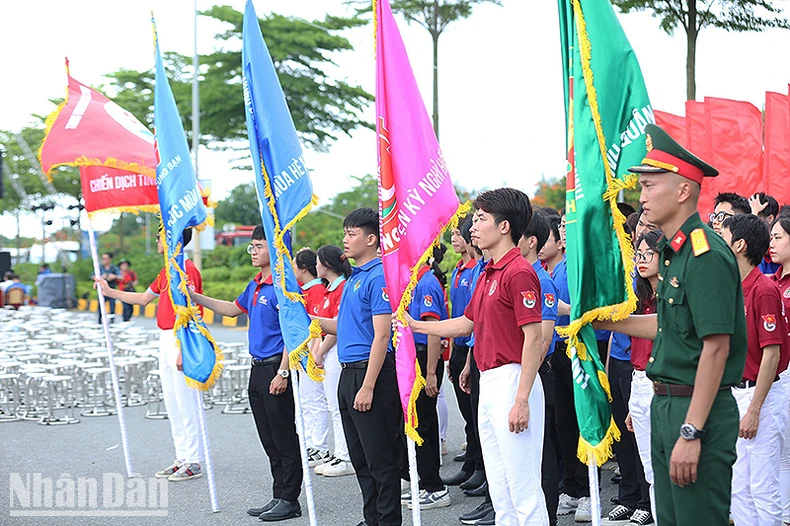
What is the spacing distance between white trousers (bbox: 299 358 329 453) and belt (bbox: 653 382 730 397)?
510 cm

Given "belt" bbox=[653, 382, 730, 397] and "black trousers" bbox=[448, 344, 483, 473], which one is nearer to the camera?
"belt" bbox=[653, 382, 730, 397]

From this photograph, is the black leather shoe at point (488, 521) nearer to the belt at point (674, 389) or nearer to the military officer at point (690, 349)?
the military officer at point (690, 349)

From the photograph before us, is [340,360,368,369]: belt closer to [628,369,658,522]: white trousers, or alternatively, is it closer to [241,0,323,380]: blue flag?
[241,0,323,380]: blue flag

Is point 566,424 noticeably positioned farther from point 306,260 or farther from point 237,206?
point 237,206

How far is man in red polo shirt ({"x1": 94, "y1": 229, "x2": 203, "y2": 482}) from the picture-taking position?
7.22 metres

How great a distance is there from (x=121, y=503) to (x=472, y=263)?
10.6 ft

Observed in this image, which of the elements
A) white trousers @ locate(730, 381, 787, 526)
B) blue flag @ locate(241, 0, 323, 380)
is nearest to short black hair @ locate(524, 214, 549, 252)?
blue flag @ locate(241, 0, 323, 380)

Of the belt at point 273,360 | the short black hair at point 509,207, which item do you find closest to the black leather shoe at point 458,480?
the belt at point 273,360

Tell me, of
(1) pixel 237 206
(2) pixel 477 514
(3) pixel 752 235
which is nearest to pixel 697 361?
(3) pixel 752 235

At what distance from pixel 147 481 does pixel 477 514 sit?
2953 millimetres

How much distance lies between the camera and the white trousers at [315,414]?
26.9ft

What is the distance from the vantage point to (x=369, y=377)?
17.1 feet

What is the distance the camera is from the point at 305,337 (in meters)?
5.50

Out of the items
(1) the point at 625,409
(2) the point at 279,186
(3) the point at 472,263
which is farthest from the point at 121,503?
(1) the point at 625,409
